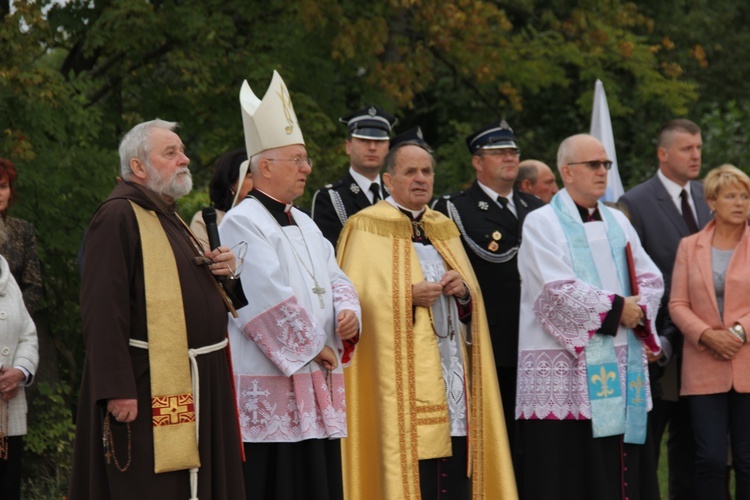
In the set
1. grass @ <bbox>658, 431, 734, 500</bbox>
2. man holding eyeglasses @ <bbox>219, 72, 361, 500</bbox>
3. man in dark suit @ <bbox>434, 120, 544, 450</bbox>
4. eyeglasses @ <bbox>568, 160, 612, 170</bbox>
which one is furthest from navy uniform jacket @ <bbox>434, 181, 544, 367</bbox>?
grass @ <bbox>658, 431, 734, 500</bbox>

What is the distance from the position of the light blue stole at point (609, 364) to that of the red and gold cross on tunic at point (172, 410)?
2.76 meters

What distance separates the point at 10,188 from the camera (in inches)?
290

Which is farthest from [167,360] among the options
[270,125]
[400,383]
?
[400,383]

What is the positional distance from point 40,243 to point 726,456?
5112mm

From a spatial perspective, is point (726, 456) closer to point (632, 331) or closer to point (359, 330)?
point (632, 331)

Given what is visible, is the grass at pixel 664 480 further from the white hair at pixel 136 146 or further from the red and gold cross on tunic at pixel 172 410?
the white hair at pixel 136 146

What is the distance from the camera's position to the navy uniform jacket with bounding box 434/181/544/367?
25.8 feet

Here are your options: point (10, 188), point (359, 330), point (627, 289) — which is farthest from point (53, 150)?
point (627, 289)

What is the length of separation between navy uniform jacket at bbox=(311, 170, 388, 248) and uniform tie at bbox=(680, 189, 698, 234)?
7.34 feet

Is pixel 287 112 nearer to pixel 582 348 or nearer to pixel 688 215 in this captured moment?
pixel 582 348

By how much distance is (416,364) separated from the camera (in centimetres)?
713

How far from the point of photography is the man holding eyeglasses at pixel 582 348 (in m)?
7.17

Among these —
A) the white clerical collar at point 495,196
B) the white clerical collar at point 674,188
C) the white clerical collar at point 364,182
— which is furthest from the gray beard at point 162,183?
the white clerical collar at point 674,188

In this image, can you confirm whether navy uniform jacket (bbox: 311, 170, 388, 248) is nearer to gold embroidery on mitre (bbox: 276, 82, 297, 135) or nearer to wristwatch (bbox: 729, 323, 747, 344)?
gold embroidery on mitre (bbox: 276, 82, 297, 135)
